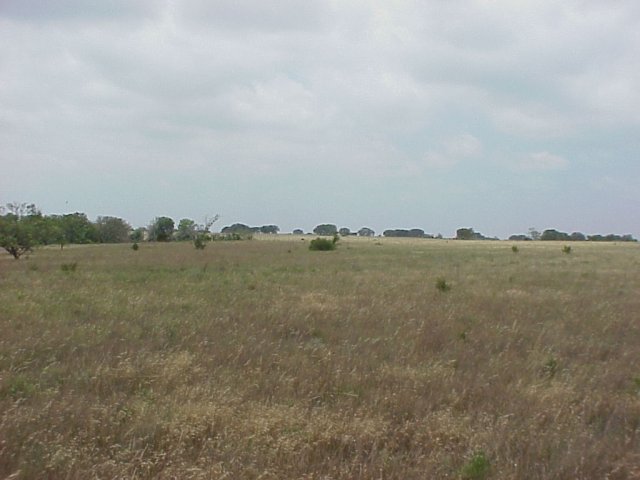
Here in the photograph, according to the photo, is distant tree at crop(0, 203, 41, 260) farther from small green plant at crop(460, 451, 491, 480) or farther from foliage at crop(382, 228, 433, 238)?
foliage at crop(382, 228, 433, 238)

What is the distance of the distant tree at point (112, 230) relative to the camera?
101944 mm

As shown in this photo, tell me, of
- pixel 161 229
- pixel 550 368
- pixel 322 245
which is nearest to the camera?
pixel 550 368

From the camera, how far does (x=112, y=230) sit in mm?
103562

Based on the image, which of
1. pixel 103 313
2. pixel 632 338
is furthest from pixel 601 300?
pixel 103 313

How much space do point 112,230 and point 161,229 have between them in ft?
56.0

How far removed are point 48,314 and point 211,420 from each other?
6.31 meters

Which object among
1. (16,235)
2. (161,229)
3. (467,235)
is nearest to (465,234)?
(467,235)

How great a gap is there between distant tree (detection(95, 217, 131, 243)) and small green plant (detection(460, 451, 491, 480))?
108364 mm

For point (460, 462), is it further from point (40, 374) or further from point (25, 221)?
point (25, 221)

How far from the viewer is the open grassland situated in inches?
142

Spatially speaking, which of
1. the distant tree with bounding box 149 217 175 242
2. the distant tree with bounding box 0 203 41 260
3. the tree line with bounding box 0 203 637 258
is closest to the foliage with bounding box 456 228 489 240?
the tree line with bounding box 0 203 637 258

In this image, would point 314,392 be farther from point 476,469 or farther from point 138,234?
point 138,234

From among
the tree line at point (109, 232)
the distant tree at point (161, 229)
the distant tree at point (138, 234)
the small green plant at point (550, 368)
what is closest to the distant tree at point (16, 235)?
the tree line at point (109, 232)

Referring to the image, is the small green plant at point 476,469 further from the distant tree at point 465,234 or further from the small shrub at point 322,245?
the distant tree at point 465,234
